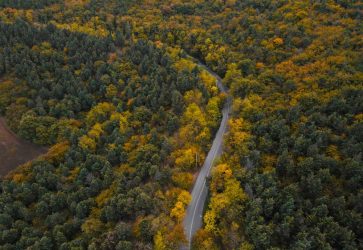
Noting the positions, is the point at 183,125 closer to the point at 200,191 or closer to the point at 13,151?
the point at 200,191

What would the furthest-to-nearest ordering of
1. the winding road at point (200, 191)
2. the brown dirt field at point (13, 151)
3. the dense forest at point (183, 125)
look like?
the brown dirt field at point (13, 151), the winding road at point (200, 191), the dense forest at point (183, 125)

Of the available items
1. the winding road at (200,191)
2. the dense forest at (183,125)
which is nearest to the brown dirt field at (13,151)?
the dense forest at (183,125)

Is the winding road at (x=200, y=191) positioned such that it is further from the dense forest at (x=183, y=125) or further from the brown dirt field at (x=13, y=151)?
the brown dirt field at (x=13, y=151)

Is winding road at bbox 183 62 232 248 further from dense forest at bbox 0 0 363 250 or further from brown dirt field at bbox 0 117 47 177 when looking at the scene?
brown dirt field at bbox 0 117 47 177

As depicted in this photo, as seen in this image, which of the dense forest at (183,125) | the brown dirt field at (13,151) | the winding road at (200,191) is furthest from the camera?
the brown dirt field at (13,151)

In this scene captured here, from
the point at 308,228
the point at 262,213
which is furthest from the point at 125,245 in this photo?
the point at 308,228

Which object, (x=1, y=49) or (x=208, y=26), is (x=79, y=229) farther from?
(x=208, y=26)

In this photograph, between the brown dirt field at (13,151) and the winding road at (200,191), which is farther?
the brown dirt field at (13,151)
